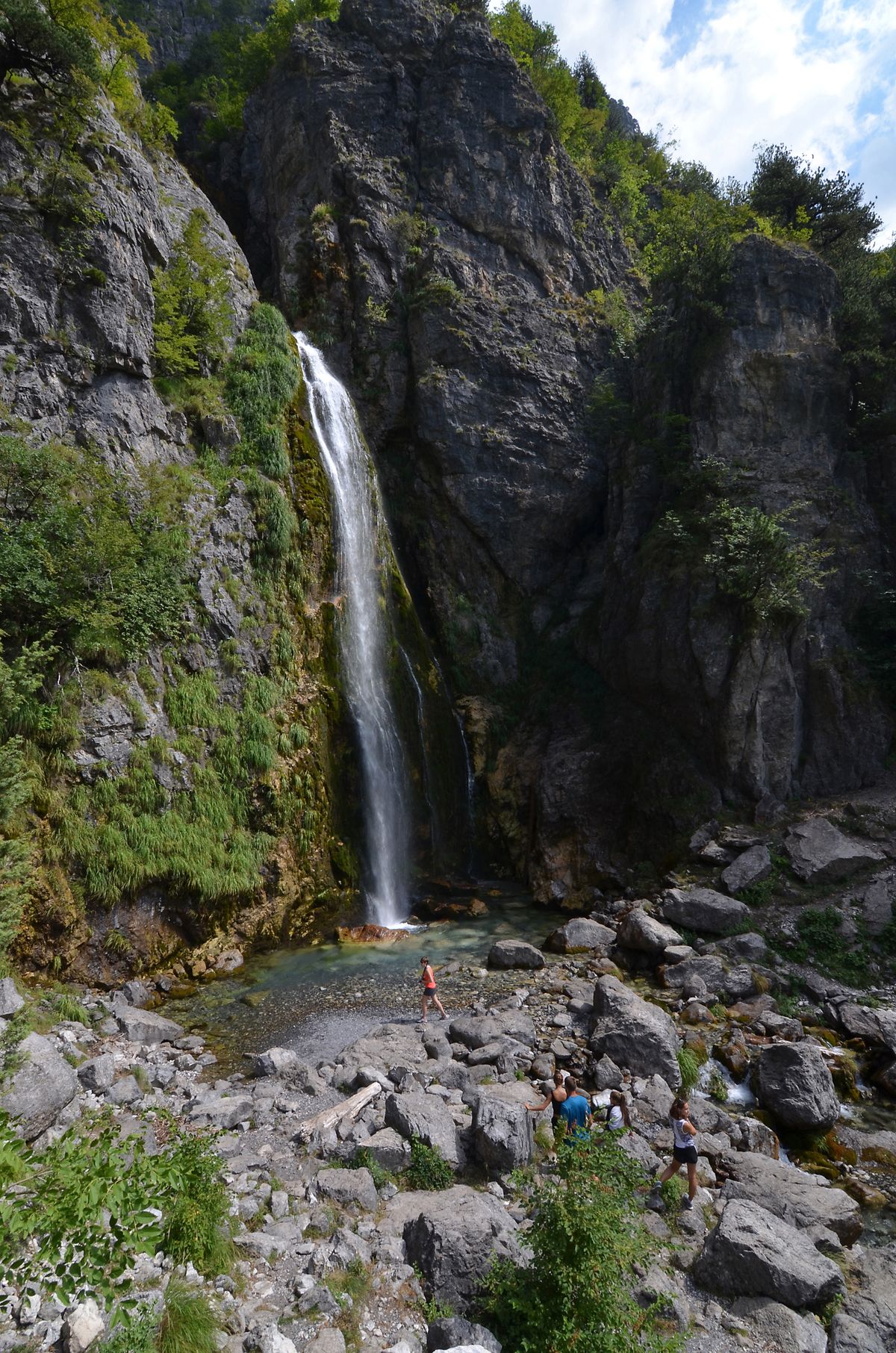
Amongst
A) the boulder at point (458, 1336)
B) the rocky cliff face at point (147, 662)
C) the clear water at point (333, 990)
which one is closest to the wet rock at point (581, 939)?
the clear water at point (333, 990)

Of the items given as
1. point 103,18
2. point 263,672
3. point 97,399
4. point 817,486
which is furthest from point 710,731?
point 103,18

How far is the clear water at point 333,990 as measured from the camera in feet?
32.6

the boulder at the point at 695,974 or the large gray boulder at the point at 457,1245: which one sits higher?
the large gray boulder at the point at 457,1245

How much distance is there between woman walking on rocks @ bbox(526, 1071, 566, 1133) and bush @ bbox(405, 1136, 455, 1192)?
4.56 ft

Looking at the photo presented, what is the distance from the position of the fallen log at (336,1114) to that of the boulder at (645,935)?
249 inches

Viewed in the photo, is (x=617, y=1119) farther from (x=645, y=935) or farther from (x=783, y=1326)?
(x=645, y=935)

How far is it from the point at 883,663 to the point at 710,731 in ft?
15.5

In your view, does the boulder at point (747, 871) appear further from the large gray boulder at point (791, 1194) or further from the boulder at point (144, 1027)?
the boulder at point (144, 1027)

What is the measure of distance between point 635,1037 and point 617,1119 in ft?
5.36

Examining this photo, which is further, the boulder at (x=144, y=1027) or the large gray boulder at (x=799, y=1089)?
the boulder at (x=144, y=1027)

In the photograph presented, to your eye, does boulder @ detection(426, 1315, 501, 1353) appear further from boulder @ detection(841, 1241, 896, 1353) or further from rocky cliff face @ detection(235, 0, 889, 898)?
rocky cliff face @ detection(235, 0, 889, 898)

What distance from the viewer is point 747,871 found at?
14.5m

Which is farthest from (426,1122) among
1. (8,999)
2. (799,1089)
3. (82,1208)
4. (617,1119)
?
(8,999)

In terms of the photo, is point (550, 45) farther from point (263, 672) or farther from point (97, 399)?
point (263, 672)
